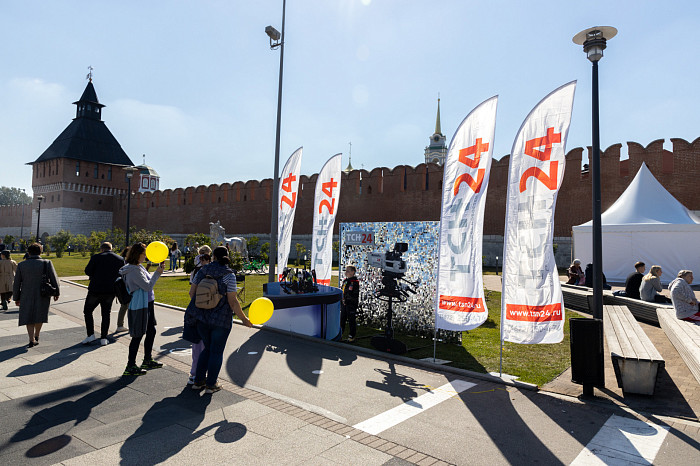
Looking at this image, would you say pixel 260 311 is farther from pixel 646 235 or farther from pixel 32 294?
pixel 646 235

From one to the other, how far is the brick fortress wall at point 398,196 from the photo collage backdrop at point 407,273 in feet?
81.5

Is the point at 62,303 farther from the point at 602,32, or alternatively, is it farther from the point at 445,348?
the point at 602,32

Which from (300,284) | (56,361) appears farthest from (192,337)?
(300,284)

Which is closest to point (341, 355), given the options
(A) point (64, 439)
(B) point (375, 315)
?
(B) point (375, 315)

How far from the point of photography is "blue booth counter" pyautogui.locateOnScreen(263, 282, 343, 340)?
8.54 metres

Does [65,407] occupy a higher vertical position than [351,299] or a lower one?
lower

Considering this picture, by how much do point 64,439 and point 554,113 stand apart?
22.2ft

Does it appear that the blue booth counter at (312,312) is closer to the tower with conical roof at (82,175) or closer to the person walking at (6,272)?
the person walking at (6,272)

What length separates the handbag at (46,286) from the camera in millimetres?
7586

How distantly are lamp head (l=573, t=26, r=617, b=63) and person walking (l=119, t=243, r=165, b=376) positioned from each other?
6.73 m

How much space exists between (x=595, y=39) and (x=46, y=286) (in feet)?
31.1

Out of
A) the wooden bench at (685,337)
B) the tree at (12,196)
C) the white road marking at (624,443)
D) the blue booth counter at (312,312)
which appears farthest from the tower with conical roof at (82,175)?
the tree at (12,196)

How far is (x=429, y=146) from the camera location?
92.6 metres

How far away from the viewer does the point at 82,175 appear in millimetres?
58719
